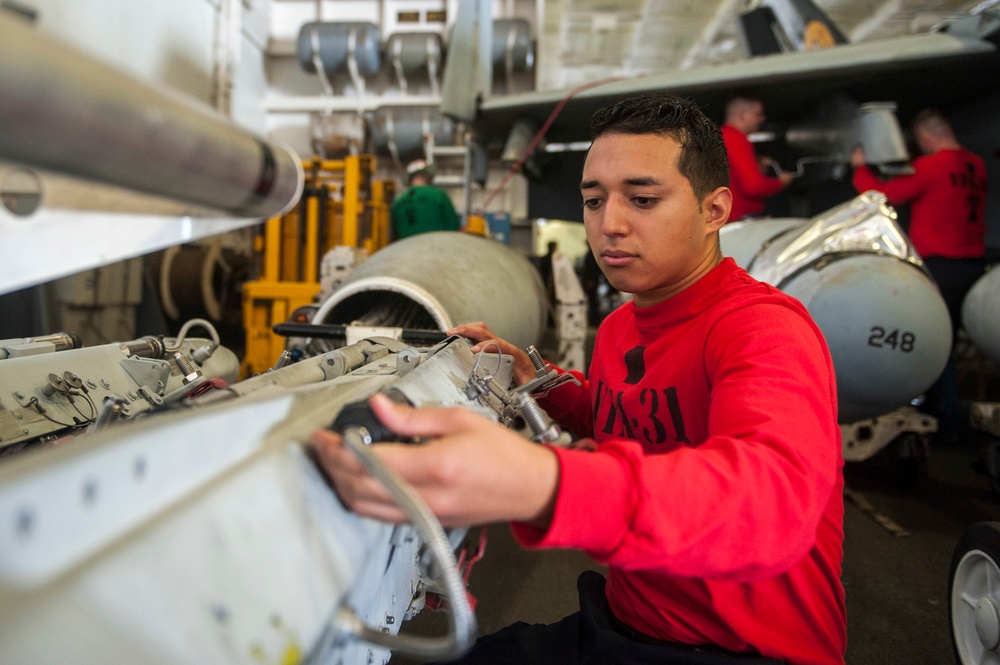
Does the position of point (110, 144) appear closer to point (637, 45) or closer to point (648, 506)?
point (648, 506)

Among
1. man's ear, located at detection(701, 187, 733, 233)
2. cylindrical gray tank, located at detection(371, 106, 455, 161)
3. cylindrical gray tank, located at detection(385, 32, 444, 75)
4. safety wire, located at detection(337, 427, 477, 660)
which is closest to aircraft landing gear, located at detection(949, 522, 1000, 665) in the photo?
man's ear, located at detection(701, 187, 733, 233)

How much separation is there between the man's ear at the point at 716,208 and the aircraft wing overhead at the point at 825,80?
2519 mm

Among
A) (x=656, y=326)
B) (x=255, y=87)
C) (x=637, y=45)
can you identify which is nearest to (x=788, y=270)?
(x=656, y=326)

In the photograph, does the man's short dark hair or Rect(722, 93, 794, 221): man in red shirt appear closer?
the man's short dark hair

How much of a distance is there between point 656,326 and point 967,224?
2.71 meters

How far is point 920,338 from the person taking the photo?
1791mm

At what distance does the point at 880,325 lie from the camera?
1.80m

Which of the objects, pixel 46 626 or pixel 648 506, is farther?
pixel 648 506

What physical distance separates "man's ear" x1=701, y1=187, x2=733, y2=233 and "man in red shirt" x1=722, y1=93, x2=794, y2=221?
1.91 m

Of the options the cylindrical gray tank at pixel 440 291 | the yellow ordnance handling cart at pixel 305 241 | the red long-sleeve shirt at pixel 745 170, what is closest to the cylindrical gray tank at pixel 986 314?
the red long-sleeve shirt at pixel 745 170

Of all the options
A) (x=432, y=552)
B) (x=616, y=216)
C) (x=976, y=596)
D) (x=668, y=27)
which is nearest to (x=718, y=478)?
(x=432, y=552)

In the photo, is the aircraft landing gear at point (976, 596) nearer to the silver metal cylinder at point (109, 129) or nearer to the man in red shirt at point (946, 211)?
the silver metal cylinder at point (109, 129)

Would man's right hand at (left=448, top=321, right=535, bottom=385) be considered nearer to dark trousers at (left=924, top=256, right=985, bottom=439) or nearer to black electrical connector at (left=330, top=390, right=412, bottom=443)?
black electrical connector at (left=330, top=390, right=412, bottom=443)

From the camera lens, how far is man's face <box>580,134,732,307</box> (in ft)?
2.70
